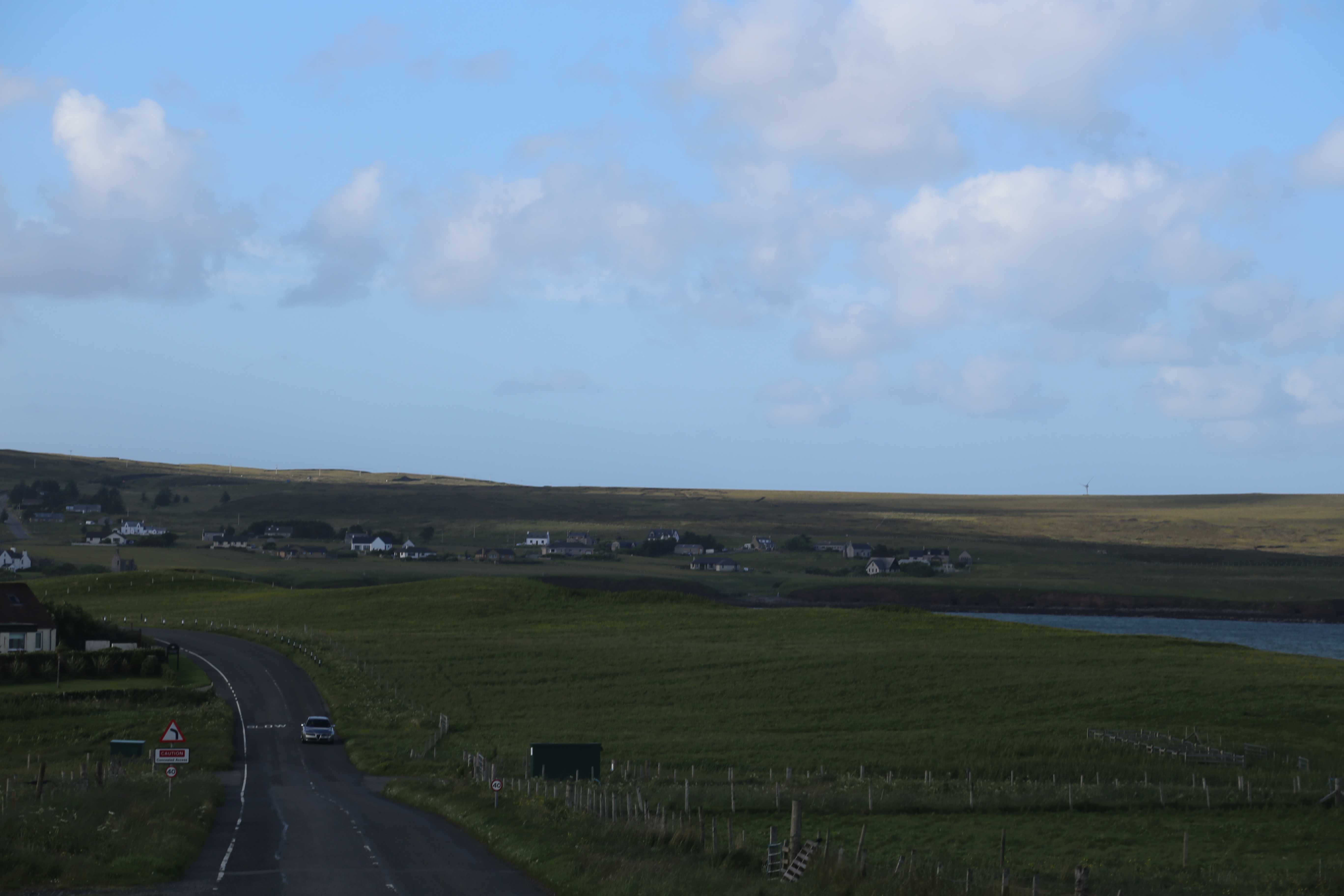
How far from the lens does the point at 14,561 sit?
150m

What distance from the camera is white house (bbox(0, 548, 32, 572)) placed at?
148m

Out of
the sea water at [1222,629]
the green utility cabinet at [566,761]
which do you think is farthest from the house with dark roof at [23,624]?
the sea water at [1222,629]

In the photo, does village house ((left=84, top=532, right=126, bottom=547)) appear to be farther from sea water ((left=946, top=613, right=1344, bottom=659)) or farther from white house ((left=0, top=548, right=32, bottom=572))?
sea water ((left=946, top=613, right=1344, bottom=659))

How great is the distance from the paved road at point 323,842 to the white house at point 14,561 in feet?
375

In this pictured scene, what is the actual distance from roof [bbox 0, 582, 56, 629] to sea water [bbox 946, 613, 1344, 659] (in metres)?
72.2

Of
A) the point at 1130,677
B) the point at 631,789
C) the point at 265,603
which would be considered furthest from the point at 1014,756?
the point at 265,603

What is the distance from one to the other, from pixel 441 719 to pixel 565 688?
11367 millimetres

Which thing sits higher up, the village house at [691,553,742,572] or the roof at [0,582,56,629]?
the roof at [0,582,56,629]

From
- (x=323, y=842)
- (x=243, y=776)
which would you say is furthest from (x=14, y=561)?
(x=323, y=842)

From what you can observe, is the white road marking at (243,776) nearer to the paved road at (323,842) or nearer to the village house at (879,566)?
the paved road at (323,842)

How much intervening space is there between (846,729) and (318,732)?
23108 millimetres

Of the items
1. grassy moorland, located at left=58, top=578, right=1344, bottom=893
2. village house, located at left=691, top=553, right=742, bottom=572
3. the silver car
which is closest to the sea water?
grassy moorland, located at left=58, top=578, right=1344, bottom=893

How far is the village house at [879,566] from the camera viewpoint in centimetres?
17950

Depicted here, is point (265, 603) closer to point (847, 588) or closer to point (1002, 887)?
point (847, 588)
